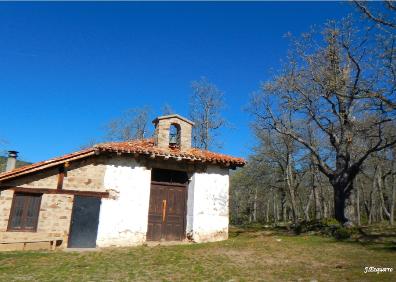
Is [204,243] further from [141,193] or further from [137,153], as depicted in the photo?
[137,153]

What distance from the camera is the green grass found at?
27.8 feet

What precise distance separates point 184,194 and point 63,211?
207 inches

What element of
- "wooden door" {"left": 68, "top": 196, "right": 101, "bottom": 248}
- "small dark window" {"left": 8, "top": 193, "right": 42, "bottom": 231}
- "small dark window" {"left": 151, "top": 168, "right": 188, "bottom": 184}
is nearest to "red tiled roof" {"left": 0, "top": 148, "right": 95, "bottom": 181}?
"small dark window" {"left": 8, "top": 193, "right": 42, "bottom": 231}

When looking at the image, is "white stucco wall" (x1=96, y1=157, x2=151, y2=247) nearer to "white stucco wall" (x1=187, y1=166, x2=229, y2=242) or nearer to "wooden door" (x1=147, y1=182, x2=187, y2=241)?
"wooden door" (x1=147, y1=182, x2=187, y2=241)

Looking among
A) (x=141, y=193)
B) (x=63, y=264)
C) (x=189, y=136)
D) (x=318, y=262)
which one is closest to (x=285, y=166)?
(x=189, y=136)

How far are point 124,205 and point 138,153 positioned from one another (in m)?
2.27

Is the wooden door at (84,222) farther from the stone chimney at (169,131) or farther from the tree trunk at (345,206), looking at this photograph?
the tree trunk at (345,206)

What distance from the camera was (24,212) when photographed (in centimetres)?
1290

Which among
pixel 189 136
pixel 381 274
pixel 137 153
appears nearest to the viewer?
pixel 381 274

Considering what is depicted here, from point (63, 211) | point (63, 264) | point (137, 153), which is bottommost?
point (63, 264)

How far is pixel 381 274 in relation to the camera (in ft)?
27.4

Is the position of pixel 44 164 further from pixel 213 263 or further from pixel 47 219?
pixel 213 263

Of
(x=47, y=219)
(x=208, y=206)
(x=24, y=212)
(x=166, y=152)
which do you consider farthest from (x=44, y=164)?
(x=208, y=206)

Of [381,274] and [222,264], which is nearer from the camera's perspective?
[381,274]
